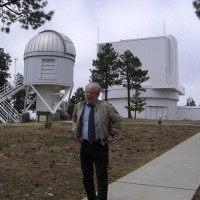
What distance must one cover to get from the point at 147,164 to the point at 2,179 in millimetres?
3701

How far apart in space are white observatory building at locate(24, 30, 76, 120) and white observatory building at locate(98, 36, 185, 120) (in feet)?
74.9

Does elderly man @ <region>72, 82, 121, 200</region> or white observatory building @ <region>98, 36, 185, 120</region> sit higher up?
white observatory building @ <region>98, 36, 185, 120</region>

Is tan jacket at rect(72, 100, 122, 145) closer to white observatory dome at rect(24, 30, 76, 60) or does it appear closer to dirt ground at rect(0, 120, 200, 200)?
dirt ground at rect(0, 120, 200, 200)

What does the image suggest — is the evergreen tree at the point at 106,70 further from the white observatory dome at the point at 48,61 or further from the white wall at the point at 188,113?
the white wall at the point at 188,113

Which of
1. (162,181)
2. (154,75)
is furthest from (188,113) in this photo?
(162,181)

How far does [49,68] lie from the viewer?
40219 mm

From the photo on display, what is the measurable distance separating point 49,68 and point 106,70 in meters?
7.12

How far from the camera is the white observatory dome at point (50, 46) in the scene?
133 feet

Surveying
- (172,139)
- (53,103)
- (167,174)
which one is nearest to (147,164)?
(167,174)

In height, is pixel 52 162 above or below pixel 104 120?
below

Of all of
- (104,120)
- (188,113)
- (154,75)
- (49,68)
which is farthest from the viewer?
(188,113)

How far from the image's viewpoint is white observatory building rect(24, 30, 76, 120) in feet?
132

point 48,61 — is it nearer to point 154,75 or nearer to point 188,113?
point 154,75

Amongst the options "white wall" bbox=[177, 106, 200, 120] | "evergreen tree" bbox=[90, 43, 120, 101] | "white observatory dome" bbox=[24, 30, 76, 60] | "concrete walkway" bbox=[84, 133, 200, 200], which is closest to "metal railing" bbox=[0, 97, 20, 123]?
"white observatory dome" bbox=[24, 30, 76, 60]
